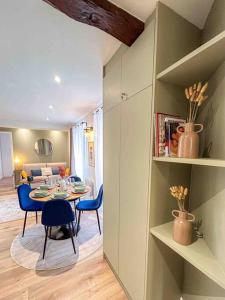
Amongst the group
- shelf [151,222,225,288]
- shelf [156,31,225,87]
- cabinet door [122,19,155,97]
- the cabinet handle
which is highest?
cabinet door [122,19,155,97]

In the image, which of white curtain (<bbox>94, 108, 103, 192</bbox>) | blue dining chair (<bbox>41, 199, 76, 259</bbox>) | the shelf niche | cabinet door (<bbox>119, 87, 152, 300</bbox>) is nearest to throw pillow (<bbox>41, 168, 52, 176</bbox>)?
white curtain (<bbox>94, 108, 103, 192</bbox>)

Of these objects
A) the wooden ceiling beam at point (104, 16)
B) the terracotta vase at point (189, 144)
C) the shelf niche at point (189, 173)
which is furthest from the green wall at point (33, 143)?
the terracotta vase at point (189, 144)

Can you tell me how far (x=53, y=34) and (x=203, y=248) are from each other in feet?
6.98

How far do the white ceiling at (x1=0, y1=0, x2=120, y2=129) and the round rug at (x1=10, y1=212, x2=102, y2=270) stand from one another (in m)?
2.55

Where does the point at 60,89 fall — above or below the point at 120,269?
above

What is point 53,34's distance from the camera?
1.45 meters

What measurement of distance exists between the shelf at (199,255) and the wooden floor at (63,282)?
1.01 metres

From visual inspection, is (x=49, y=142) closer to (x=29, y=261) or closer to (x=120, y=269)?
(x=29, y=261)

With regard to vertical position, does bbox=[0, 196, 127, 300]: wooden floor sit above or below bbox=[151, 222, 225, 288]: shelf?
below

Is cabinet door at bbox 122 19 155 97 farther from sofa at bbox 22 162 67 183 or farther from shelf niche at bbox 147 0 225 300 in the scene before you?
sofa at bbox 22 162 67 183

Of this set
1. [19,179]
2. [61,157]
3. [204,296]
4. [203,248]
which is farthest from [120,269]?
[61,157]

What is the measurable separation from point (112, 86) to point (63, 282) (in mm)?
2246

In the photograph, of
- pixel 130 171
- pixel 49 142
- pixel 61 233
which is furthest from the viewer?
pixel 49 142

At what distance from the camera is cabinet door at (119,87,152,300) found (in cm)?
120
